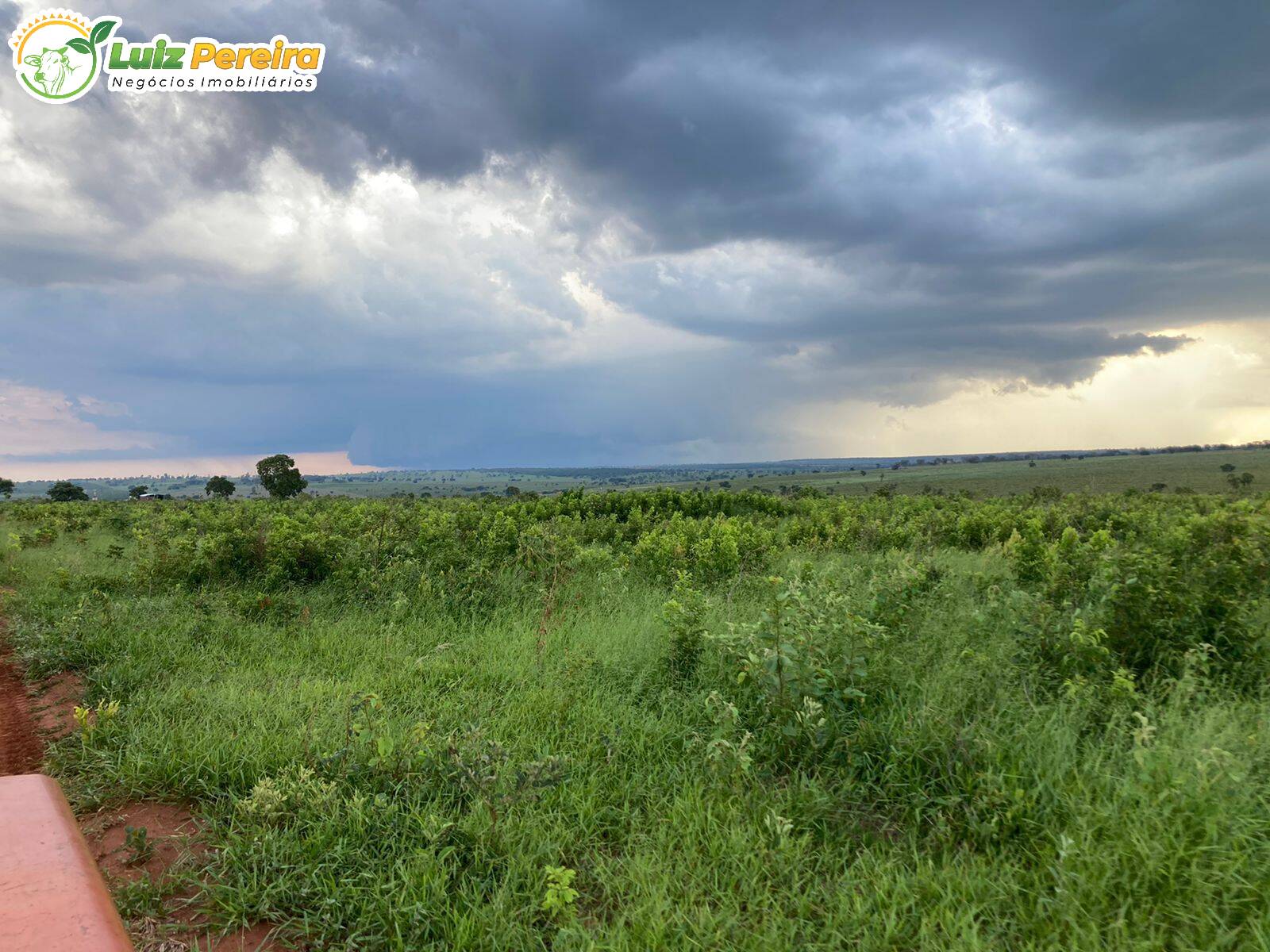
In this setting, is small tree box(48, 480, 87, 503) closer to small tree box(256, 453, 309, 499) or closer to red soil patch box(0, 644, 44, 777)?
small tree box(256, 453, 309, 499)

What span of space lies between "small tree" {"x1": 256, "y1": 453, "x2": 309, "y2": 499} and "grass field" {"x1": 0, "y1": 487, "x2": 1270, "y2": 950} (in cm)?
3849

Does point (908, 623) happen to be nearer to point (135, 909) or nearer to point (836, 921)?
point (836, 921)

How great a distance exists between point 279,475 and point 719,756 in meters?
46.9

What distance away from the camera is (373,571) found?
9.31 meters

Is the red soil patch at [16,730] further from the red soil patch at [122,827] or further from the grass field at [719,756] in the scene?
the grass field at [719,756]

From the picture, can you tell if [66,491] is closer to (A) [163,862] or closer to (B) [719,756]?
(A) [163,862]

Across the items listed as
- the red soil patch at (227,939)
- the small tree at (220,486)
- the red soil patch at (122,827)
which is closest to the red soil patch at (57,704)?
the red soil patch at (122,827)

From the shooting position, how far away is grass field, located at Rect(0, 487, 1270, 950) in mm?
3393

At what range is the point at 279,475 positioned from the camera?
44.9 metres

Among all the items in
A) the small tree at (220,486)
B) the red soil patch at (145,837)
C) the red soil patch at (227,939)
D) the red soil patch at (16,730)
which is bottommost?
the red soil patch at (227,939)

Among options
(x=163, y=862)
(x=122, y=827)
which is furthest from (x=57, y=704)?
(x=163, y=862)

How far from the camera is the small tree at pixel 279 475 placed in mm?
44094

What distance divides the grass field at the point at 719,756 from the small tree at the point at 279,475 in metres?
38.5

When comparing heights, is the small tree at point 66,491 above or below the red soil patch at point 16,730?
above
